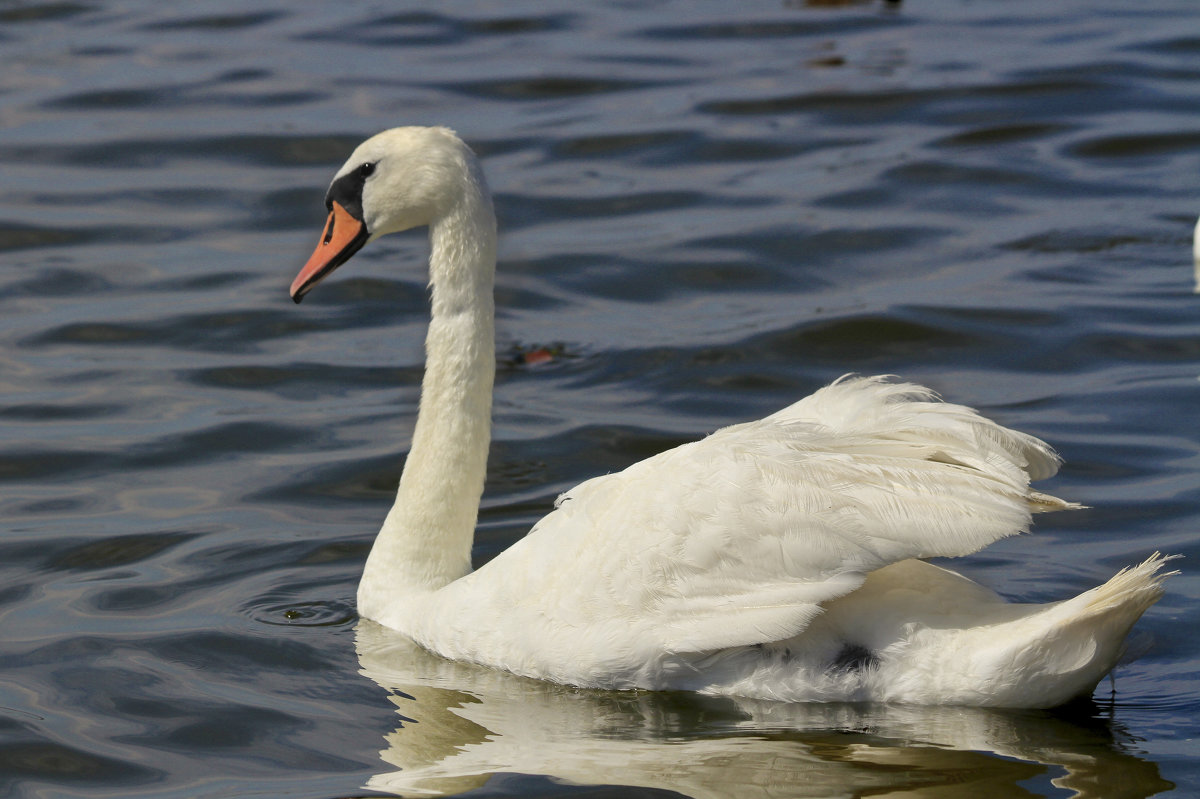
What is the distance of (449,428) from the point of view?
6.07 meters

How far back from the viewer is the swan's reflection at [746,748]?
4691 mm

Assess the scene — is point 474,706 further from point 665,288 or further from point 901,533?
point 665,288

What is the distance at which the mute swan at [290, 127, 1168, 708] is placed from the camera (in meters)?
4.75

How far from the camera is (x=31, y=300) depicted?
10.4m

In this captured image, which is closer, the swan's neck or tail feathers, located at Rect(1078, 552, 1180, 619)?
tail feathers, located at Rect(1078, 552, 1180, 619)

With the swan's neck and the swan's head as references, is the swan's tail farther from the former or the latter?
the swan's head

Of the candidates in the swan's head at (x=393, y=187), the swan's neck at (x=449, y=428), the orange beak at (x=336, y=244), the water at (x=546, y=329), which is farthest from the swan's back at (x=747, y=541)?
the orange beak at (x=336, y=244)

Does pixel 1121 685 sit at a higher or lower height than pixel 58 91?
lower

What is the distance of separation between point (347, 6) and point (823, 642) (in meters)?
14.9

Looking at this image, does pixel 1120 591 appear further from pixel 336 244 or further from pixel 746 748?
pixel 336 244

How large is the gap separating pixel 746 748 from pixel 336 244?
7.69ft

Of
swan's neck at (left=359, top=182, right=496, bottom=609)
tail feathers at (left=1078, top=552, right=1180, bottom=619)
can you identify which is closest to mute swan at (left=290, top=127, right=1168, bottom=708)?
tail feathers at (left=1078, top=552, right=1180, bottom=619)

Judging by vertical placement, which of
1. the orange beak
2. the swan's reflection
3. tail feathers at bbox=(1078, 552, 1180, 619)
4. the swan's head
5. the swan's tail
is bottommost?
the swan's reflection

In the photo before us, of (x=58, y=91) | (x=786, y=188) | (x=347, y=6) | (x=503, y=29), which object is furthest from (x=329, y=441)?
(x=347, y=6)
